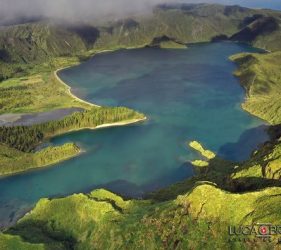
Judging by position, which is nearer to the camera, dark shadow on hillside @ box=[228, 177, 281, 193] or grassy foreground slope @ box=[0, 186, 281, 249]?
grassy foreground slope @ box=[0, 186, 281, 249]

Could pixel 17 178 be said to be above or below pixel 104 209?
below

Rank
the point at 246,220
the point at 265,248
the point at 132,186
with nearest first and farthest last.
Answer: the point at 265,248 < the point at 246,220 < the point at 132,186

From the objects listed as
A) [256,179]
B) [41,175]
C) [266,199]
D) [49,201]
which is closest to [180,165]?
[41,175]

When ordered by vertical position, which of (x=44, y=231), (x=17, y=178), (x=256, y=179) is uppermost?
(x=256, y=179)

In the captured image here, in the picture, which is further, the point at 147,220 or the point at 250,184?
the point at 250,184

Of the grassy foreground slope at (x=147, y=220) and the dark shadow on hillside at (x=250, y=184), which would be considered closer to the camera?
the grassy foreground slope at (x=147, y=220)

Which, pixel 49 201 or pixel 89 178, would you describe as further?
pixel 89 178

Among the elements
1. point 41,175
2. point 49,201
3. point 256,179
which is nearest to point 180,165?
point 41,175

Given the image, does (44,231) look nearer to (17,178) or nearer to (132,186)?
(132,186)

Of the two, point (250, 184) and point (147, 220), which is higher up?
point (250, 184)

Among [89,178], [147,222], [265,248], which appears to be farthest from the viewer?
[89,178]
